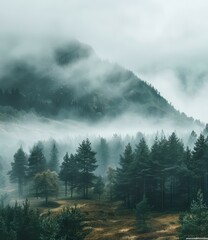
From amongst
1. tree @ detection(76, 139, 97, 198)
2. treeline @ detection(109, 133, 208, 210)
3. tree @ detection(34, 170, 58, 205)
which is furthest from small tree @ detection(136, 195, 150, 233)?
tree @ detection(76, 139, 97, 198)

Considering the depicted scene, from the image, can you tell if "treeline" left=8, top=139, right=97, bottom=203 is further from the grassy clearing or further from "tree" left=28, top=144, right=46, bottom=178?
the grassy clearing

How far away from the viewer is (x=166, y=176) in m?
103

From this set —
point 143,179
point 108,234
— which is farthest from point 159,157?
point 108,234

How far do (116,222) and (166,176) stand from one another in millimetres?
18654

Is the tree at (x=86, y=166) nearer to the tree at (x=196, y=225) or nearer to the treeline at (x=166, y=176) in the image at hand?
the treeline at (x=166, y=176)

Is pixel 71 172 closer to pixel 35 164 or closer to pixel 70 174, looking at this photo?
→ pixel 70 174

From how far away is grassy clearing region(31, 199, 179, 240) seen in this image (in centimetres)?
7638

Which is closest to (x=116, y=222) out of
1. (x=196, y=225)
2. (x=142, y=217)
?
(x=142, y=217)

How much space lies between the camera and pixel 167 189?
10906cm

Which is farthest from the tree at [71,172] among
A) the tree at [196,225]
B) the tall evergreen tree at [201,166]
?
the tree at [196,225]

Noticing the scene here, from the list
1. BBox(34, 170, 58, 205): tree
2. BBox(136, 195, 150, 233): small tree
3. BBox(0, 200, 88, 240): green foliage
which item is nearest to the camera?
BBox(0, 200, 88, 240): green foliage

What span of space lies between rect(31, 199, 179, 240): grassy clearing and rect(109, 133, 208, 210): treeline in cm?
662

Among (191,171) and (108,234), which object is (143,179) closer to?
(191,171)

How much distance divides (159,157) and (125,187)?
12.4 metres
